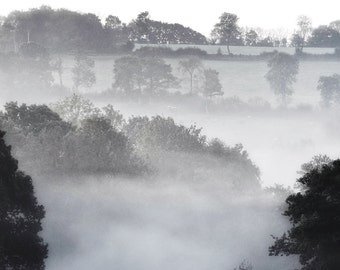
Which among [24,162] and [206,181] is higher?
[24,162]

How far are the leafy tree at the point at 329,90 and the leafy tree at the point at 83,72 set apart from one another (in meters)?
57.7

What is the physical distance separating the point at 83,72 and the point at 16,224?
112980 millimetres

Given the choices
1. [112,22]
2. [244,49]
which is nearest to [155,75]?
[112,22]

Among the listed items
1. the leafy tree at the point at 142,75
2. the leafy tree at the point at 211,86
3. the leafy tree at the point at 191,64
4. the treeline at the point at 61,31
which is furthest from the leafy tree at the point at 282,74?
the treeline at the point at 61,31

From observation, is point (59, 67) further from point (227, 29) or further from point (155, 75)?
point (227, 29)

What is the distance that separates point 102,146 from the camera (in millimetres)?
74188

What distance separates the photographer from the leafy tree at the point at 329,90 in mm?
158250

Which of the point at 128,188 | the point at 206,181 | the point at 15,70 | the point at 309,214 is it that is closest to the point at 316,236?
the point at 309,214

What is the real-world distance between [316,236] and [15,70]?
118282 millimetres

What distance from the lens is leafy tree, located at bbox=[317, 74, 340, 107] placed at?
15825 centimetres

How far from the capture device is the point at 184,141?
294ft

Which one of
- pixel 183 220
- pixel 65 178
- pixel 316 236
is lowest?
pixel 183 220

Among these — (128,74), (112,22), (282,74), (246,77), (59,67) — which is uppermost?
(112,22)

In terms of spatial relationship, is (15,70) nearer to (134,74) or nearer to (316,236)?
(134,74)
